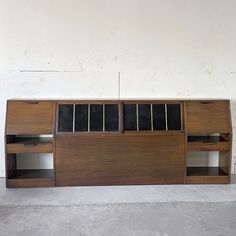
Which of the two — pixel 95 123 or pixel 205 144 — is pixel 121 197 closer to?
pixel 95 123

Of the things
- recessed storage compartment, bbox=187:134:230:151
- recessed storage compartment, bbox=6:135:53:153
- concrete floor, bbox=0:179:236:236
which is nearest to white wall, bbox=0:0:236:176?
recessed storage compartment, bbox=6:135:53:153

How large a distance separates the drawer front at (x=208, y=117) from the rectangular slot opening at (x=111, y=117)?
2.58ft

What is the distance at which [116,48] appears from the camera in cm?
386

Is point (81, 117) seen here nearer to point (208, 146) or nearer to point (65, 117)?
point (65, 117)

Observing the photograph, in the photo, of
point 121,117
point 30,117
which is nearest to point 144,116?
point 121,117

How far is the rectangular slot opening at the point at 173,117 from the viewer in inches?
144

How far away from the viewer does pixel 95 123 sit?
3.62m

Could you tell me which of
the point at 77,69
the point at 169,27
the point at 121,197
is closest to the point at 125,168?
the point at 121,197

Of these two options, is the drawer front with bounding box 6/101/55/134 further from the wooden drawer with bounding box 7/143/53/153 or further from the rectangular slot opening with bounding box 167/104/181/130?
the rectangular slot opening with bounding box 167/104/181/130

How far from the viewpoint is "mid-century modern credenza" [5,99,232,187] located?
141 inches

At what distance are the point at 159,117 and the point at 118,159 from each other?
2.11 feet

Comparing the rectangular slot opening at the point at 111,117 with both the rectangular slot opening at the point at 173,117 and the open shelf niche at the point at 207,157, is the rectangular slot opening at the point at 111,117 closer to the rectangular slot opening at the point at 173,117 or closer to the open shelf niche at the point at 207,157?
the rectangular slot opening at the point at 173,117

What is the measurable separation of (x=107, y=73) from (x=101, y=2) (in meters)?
0.80

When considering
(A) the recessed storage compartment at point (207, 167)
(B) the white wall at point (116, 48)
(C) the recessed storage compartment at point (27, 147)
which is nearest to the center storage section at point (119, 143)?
(C) the recessed storage compartment at point (27, 147)
